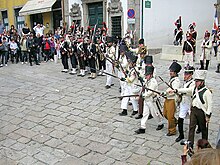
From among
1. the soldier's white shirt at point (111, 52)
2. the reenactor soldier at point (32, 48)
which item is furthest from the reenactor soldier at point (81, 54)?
the reenactor soldier at point (32, 48)

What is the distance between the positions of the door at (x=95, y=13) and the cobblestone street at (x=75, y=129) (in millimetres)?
7695

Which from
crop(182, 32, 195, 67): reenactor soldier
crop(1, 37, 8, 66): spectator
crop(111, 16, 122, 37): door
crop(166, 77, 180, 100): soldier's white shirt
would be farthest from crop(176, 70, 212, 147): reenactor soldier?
crop(1, 37, 8, 66): spectator

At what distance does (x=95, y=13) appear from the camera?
18203 millimetres

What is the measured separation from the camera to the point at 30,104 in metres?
9.03

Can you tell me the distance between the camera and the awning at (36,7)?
2044cm

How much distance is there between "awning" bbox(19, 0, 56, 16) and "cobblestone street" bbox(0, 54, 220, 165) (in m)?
10.7

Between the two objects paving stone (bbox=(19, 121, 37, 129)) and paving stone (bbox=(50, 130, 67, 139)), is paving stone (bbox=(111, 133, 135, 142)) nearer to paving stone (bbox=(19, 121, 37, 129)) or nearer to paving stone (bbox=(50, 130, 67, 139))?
paving stone (bbox=(50, 130, 67, 139))

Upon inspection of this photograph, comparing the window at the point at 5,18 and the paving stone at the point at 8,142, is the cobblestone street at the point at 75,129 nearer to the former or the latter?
the paving stone at the point at 8,142

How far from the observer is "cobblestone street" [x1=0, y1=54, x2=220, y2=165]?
5.82m

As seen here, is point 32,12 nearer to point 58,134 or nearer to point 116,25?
point 116,25

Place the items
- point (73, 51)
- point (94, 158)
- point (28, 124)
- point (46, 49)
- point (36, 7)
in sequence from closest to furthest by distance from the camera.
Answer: point (94, 158)
point (28, 124)
point (73, 51)
point (46, 49)
point (36, 7)

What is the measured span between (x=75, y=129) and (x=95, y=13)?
489 inches

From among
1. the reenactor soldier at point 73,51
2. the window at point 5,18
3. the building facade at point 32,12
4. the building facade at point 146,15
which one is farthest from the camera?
the window at point 5,18

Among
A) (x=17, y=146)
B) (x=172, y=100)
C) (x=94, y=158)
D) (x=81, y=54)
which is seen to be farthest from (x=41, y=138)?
(x=81, y=54)
